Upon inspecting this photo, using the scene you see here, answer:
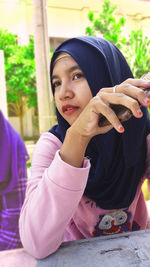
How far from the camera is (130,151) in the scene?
0.72 m

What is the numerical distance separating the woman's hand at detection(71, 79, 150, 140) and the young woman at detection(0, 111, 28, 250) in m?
1.02

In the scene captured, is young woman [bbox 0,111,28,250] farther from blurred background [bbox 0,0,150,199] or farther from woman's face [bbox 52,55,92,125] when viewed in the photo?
woman's face [bbox 52,55,92,125]

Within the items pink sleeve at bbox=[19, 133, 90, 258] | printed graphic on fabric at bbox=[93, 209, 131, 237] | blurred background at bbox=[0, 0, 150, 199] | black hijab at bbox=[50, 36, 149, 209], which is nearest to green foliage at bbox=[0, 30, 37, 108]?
blurred background at bbox=[0, 0, 150, 199]

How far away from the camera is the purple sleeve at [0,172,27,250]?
1.41m

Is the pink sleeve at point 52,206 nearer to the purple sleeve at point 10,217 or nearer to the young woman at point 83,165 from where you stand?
the young woman at point 83,165

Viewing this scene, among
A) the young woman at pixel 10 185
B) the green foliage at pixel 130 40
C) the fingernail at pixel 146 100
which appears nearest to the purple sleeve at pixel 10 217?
the young woman at pixel 10 185

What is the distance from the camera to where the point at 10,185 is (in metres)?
1.46

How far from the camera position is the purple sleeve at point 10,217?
4.62 feet

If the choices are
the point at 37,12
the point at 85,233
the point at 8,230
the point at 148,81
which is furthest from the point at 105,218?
the point at 37,12

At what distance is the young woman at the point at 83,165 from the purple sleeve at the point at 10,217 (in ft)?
2.36

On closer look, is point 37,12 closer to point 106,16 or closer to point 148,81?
point 148,81

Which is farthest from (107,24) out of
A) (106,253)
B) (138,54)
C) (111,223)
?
(106,253)

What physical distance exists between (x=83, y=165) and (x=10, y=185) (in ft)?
3.32

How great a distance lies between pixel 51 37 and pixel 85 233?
30.3 ft
